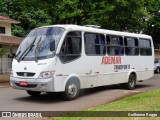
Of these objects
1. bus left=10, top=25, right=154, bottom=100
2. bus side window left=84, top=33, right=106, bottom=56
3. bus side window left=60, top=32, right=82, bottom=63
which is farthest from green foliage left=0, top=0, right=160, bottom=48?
bus side window left=60, top=32, right=82, bottom=63

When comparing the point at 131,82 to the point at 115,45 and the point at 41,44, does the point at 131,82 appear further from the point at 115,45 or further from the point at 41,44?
the point at 41,44

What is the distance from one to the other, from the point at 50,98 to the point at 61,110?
9.14ft

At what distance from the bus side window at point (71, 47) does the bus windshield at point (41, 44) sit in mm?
328

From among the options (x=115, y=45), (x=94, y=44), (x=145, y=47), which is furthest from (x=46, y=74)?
(x=145, y=47)

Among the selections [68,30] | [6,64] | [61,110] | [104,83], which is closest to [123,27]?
[6,64]

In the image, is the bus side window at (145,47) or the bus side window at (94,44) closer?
the bus side window at (94,44)

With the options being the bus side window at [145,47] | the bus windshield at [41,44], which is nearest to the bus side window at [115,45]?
the bus side window at [145,47]

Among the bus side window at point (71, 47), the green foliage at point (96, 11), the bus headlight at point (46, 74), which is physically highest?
the green foliage at point (96, 11)

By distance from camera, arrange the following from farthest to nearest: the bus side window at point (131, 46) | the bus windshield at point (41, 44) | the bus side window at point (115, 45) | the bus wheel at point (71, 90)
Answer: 1. the bus side window at point (131, 46)
2. the bus side window at point (115, 45)
3. the bus wheel at point (71, 90)
4. the bus windshield at point (41, 44)

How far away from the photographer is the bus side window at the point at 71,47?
12.6m

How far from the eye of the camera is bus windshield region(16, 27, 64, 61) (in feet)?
40.5

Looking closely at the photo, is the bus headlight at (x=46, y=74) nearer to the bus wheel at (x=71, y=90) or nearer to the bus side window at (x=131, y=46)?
the bus wheel at (x=71, y=90)

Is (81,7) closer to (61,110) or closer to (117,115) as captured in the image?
(61,110)

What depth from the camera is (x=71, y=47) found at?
13.0 m
